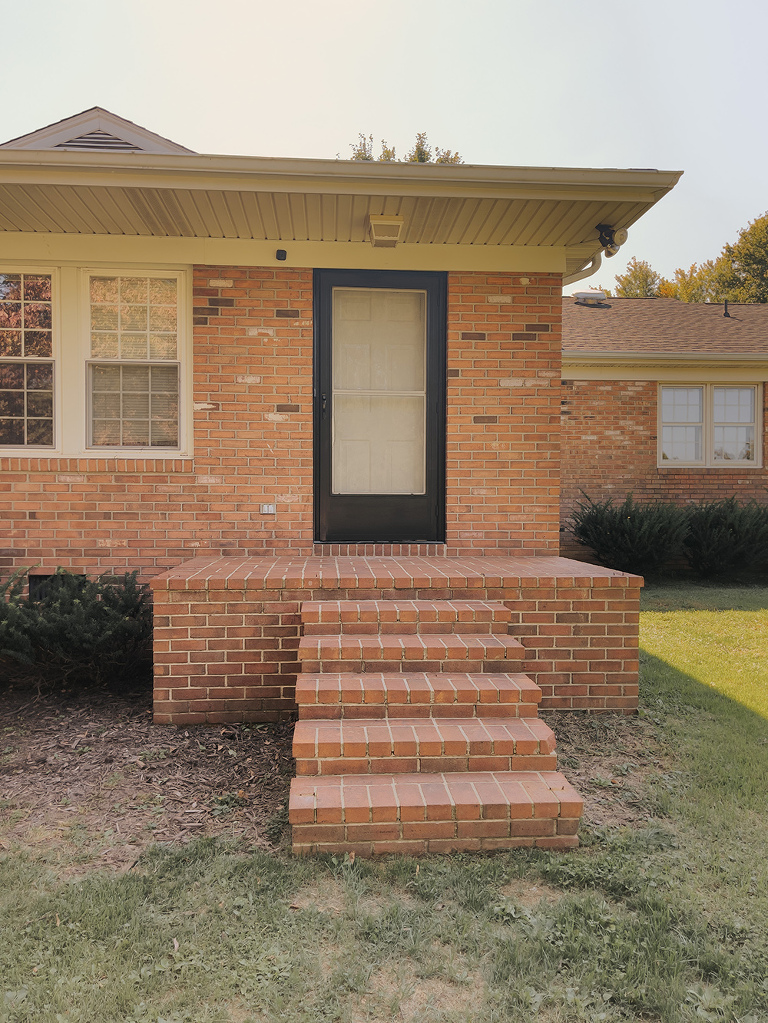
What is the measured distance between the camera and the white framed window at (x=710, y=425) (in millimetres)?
10938

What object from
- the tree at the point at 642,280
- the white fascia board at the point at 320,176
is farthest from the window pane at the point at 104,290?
the tree at the point at 642,280

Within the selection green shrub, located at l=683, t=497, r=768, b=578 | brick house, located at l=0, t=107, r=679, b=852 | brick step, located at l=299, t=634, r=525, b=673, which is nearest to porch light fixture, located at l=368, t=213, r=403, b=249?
brick house, located at l=0, t=107, r=679, b=852

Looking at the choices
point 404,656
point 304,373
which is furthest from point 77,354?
point 404,656

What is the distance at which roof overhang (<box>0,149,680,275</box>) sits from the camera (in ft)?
13.1

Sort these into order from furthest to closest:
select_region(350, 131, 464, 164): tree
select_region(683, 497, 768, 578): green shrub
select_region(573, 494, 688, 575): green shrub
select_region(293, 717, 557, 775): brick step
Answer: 1. select_region(350, 131, 464, 164): tree
2. select_region(683, 497, 768, 578): green shrub
3. select_region(573, 494, 688, 575): green shrub
4. select_region(293, 717, 557, 775): brick step

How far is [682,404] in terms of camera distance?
11.0m

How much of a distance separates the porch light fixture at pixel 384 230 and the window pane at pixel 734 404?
27.8 ft

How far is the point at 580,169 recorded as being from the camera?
4.10 metres

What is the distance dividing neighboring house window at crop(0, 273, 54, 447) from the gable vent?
2.20m

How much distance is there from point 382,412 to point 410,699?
105 inches

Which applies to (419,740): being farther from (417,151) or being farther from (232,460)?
(417,151)

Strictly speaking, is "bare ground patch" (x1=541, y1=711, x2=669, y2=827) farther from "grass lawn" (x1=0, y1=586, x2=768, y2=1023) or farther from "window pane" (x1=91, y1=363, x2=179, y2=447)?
"window pane" (x1=91, y1=363, x2=179, y2=447)

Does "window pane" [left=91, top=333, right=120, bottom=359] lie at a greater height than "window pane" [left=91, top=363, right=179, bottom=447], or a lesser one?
greater

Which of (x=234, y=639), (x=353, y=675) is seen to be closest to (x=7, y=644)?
(x=234, y=639)
